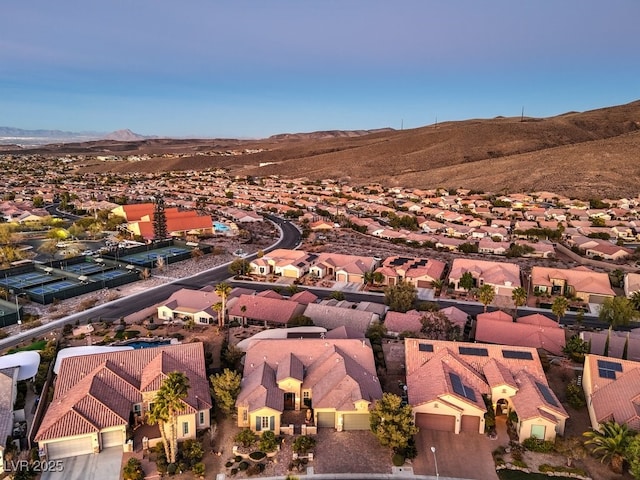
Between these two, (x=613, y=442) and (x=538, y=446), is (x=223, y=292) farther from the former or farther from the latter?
(x=613, y=442)

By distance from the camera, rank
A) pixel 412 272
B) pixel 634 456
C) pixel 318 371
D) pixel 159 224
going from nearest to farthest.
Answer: pixel 634 456
pixel 318 371
pixel 412 272
pixel 159 224

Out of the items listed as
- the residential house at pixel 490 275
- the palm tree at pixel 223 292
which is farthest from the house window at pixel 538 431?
the residential house at pixel 490 275

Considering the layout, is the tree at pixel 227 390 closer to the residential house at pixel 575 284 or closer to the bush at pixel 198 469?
the bush at pixel 198 469

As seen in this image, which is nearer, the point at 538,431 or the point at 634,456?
the point at 634,456

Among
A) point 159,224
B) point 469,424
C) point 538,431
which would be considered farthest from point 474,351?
point 159,224

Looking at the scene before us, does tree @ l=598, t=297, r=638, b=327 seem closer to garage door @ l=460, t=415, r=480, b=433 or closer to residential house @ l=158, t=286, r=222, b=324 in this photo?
garage door @ l=460, t=415, r=480, b=433

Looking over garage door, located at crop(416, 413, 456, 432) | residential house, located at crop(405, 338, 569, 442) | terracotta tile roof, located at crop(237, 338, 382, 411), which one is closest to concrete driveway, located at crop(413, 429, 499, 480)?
garage door, located at crop(416, 413, 456, 432)

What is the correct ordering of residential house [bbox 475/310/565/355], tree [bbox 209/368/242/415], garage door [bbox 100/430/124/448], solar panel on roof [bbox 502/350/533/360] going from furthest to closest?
residential house [bbox 475/310/565/355], solar panel on roof [bbox 502/350/533/360], tree [bbox 209/368/242/415], garage door [bbox 100/430/124/448]
